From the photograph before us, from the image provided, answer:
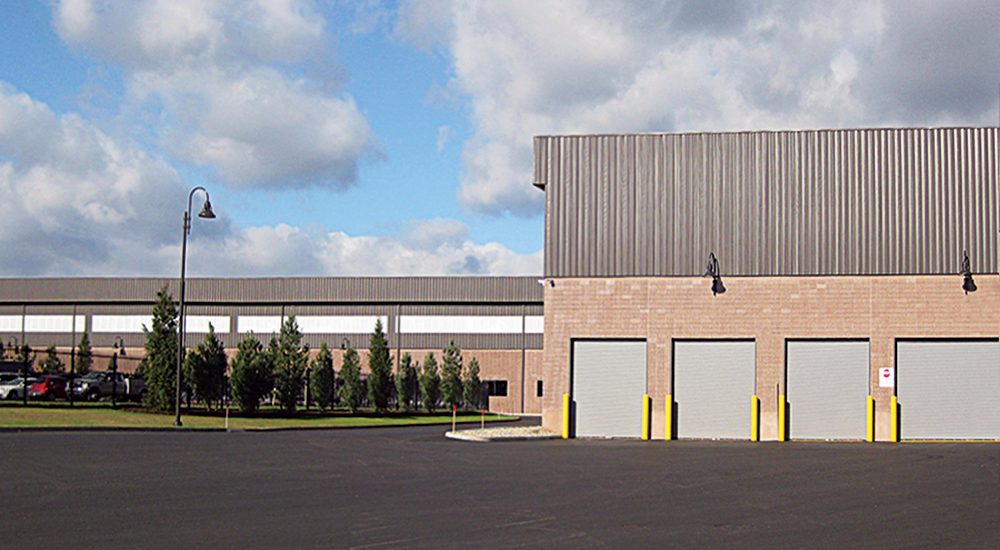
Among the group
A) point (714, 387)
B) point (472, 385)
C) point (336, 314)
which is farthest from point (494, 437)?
point (336, 314)

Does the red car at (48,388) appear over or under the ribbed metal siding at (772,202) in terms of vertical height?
under

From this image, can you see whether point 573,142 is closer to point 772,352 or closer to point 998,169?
point 772,352

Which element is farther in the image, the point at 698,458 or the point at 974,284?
the point at 974,284

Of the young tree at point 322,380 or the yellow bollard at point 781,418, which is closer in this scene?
the yellow bollard at point 781,418

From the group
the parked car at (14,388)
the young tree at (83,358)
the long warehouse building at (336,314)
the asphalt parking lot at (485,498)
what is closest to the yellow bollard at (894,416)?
the asphalt parking lot at (485,498)

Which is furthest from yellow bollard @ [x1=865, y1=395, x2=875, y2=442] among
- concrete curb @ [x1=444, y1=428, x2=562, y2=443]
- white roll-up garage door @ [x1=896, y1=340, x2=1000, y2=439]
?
concrete curb @ [x1=444, y1=428, x2=562, y2=443]

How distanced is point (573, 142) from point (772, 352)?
31.8 feet

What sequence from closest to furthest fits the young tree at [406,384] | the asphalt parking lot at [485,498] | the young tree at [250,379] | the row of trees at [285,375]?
1. the asphalt parking lot at [485,498]
2. the row of trees at [285,375]
3. the young tree at [250,379]
4. the young tree at [406,384]

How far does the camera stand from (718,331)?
3228 centimetres

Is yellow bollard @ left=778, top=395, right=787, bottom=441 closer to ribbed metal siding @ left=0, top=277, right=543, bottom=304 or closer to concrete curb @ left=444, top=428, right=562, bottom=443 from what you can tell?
concrete curb @ left=444, top=428, right=562, bottom=443

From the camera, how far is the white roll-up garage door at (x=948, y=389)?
1239 inches

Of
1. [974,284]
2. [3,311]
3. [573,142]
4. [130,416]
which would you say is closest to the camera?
[974,284]

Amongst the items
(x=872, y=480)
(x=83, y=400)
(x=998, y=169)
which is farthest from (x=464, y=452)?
(x=83, y=400)

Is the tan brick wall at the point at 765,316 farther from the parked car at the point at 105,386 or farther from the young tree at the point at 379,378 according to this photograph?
the parked car at the point at 105,386
